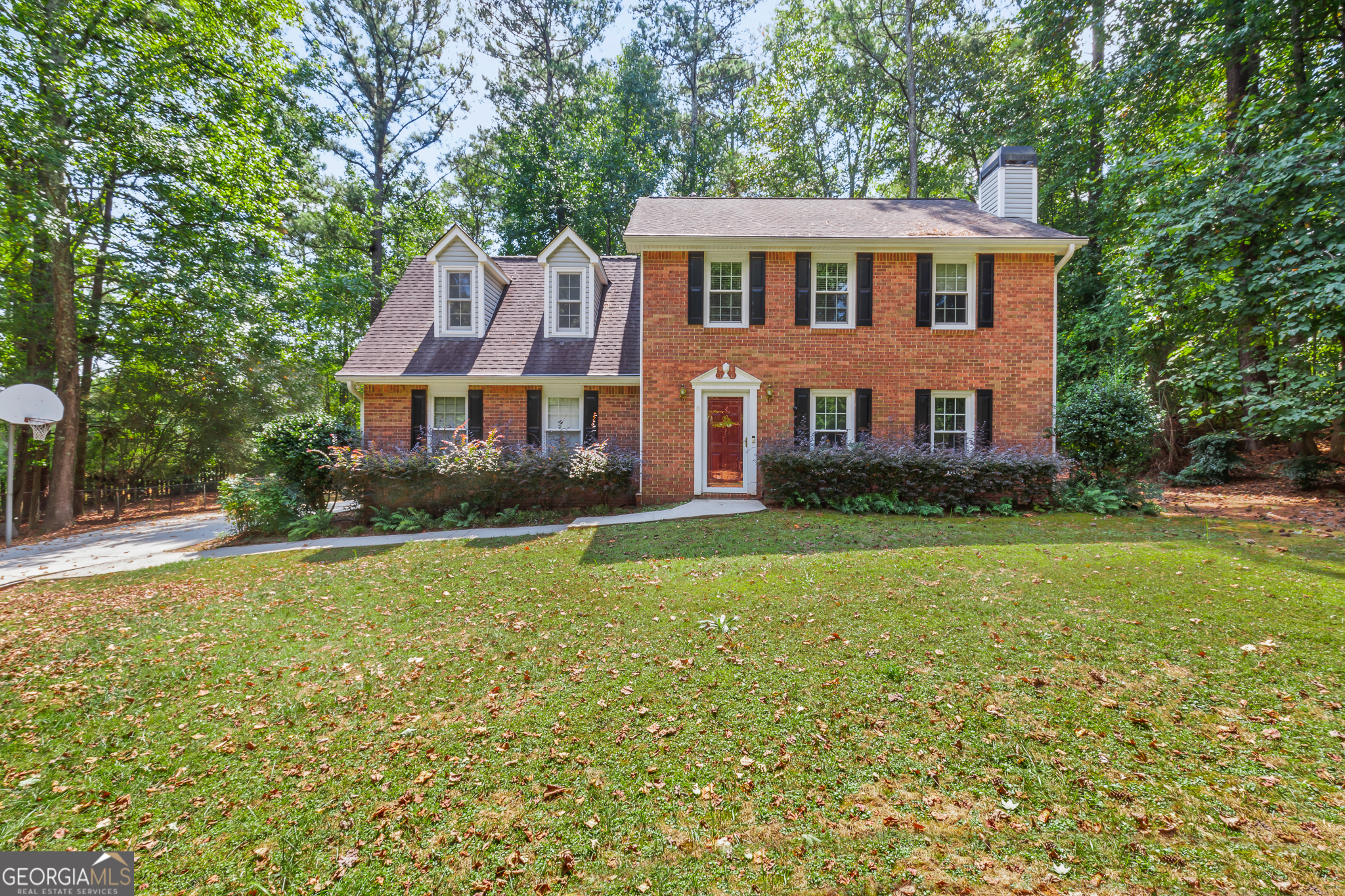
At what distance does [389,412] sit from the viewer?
1372 cm

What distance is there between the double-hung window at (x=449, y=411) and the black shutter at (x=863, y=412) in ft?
32.0

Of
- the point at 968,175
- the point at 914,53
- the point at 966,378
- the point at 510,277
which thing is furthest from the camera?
the point at 968,175

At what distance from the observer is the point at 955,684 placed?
387 centimetres

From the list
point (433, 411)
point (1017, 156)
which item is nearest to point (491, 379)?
point (433, 411)

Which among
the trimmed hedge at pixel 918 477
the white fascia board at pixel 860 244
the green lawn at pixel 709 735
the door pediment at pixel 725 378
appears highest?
the white fascia board at pixel 860 244

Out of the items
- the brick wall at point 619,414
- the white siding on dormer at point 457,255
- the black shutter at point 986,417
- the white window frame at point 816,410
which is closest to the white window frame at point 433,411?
the brick wall at point 619,414

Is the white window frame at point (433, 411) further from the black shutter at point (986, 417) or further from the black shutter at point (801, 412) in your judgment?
the black shutter at point (986, 417)

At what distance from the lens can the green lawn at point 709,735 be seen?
2482mm

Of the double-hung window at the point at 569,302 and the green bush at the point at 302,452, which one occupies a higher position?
the double-hung window at the point at 569,302

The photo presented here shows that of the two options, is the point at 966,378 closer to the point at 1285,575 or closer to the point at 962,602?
the point at 1285,575

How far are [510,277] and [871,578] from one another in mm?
14168

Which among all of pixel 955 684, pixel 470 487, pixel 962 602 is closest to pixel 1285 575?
pixel 962 602

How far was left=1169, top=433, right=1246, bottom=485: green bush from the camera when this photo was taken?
1401cm

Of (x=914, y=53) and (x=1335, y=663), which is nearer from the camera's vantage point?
(x=1335, y=663)
